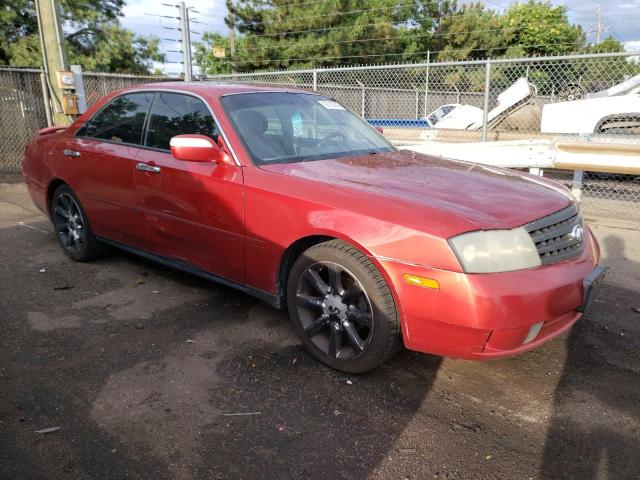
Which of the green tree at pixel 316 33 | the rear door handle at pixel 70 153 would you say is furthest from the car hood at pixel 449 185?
the green tree at pixel 316 33

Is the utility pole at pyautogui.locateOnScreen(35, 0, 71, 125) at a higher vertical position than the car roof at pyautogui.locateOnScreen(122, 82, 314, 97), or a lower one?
higher

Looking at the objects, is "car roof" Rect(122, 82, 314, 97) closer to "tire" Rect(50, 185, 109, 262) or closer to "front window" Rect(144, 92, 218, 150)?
"front window" Rect(144, 92, 218, 150)

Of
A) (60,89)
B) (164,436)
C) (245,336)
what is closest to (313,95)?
(245,336)

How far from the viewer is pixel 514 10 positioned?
42375 millimetres

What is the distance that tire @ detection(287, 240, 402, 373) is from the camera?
2695mm

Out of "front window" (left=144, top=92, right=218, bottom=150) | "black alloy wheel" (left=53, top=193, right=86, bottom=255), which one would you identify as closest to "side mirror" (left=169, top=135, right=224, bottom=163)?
"front window" (left=144, top=92, right=218, bottom=150)

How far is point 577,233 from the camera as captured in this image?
9.74 ft

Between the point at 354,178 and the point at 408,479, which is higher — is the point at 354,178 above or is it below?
above

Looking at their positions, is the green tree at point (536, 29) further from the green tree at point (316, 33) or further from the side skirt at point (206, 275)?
the side skirt at point (206, 275)

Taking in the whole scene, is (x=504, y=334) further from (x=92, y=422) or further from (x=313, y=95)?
(x=313, y=95)

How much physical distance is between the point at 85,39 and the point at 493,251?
81.4ft

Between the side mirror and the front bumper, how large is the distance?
56.4 inches

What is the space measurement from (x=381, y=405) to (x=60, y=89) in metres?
8.00

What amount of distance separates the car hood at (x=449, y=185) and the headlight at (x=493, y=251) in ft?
0.18
